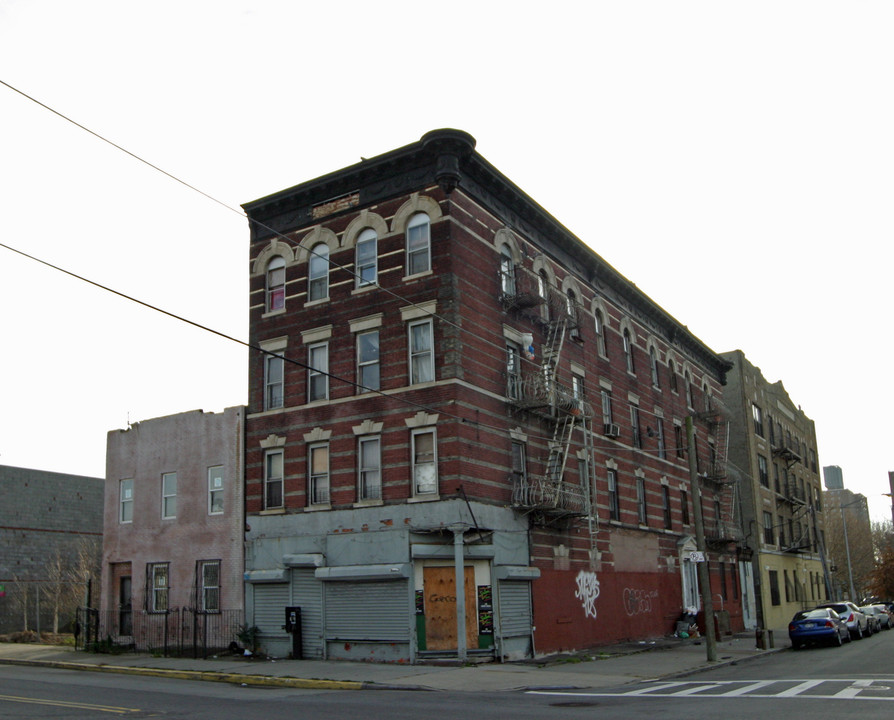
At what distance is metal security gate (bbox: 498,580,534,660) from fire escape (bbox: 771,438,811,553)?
32456 millimetres

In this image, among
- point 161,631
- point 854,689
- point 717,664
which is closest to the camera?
point 854,689

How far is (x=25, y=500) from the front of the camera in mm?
43312

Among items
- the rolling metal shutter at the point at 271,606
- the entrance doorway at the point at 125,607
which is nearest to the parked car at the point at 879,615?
the rolling metal shutter at the point at 271,606

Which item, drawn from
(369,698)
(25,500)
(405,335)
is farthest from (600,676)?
(25,500)

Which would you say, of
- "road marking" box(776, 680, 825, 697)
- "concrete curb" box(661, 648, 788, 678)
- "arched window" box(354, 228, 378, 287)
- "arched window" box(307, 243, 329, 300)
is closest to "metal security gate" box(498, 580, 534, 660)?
"concrete curb" box(661, 648, 788, 678)

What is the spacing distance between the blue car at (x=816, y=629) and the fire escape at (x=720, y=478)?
9730 millimetres

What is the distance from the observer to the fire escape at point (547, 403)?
2677 cm

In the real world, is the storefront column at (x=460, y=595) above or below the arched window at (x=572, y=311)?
below

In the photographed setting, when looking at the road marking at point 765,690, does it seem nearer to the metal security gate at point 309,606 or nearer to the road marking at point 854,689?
the road marking at point 854,689

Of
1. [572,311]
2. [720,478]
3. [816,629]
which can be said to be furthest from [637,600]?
[720,478]

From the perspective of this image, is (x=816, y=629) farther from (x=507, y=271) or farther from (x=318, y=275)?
(x=318, y=275)

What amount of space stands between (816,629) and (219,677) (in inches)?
828

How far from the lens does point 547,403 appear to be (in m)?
26.6

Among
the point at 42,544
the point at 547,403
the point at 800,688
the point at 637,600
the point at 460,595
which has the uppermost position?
the point at 547,403
